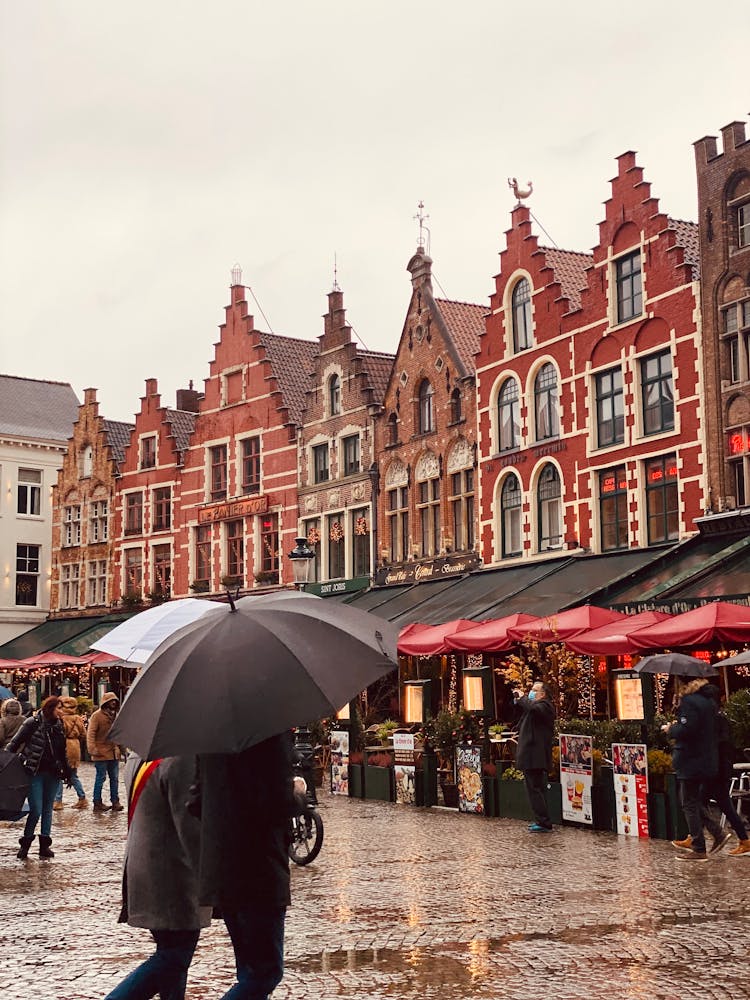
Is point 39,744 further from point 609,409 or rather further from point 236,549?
point 236,549

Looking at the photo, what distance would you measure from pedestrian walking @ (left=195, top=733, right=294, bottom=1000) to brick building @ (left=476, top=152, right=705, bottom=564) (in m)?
18.6

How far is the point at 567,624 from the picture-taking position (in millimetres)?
18750

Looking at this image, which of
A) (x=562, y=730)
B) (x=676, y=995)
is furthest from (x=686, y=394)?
(x=676, y=995)

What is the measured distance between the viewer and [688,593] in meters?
19.6

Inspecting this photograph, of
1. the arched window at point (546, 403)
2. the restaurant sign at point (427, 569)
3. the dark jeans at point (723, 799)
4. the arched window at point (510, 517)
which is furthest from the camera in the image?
the restaurant sign at point (427, 569)

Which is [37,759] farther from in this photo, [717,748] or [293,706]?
[293,706]

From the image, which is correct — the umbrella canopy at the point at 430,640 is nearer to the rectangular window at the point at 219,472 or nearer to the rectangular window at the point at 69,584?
the rectangular window at the point at 219,472

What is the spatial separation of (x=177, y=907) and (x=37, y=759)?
340 inches

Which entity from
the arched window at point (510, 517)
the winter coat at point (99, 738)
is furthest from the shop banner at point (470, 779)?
the arched window at point (510, 517)

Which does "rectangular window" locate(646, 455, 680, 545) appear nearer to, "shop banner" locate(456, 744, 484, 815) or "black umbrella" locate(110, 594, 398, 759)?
"shop banner" locate(456, 744, 484, 815)

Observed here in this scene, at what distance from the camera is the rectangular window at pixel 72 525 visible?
150ft

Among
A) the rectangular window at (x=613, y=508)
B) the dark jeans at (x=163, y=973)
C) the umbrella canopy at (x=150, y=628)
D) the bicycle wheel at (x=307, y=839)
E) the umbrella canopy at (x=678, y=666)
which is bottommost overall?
the bicycle wheel at (x=307, y=839)

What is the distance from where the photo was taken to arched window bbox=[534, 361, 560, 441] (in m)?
26.4

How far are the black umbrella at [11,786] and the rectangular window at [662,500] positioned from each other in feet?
46.0
